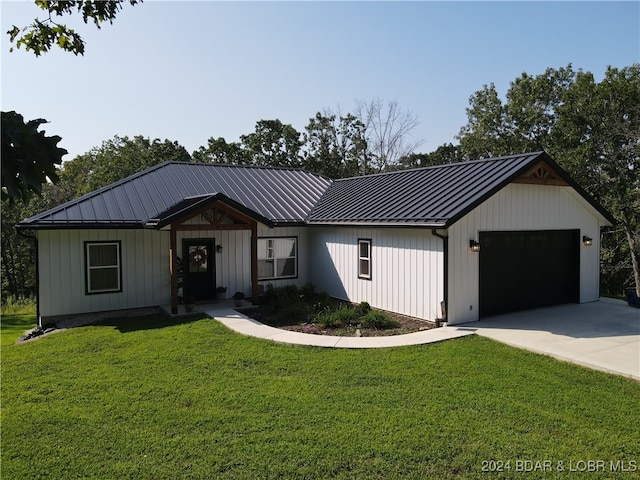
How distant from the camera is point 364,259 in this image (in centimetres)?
1329

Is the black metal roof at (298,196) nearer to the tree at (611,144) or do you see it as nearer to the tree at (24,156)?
the tree at (611,144)

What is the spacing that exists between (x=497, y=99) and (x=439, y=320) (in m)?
22.0

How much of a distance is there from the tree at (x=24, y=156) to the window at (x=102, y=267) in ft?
36.0

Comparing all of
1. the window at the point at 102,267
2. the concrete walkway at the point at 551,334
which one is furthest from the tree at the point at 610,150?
the window at the point at 102,267

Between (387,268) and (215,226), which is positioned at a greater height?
(215,226)

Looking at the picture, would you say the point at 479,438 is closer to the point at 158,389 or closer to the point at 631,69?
the point at 158,389

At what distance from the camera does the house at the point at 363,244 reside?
11172mm

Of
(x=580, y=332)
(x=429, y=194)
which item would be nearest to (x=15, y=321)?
(x=429, y=194)

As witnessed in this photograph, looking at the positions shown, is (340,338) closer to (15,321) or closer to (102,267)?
(102,267)

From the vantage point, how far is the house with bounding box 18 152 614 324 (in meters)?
11.2

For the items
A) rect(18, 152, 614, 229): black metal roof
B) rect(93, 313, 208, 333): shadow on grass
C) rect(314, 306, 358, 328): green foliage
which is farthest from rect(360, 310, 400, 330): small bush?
rect(93, 313, 208, 333): shadow on grass

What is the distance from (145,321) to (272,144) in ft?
89.3

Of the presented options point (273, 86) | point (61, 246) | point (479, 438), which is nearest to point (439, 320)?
point (479, 438)

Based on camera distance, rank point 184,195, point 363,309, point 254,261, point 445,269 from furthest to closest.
Result: point 184,195, point 254,261, point 363,309, point 445,269
